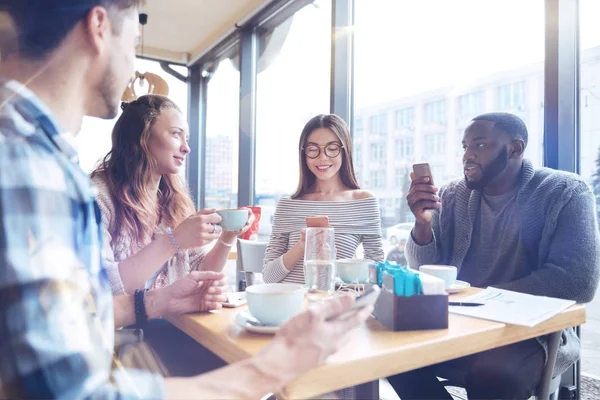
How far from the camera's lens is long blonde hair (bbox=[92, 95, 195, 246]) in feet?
5.08

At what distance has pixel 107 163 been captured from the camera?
5.45 ft

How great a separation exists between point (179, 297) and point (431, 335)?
615mm

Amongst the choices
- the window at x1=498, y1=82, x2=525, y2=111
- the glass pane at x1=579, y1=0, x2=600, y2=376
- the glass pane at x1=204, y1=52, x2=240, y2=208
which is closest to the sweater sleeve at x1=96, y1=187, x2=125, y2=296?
the window at x1=498, y1=82, x2=525, y2=111

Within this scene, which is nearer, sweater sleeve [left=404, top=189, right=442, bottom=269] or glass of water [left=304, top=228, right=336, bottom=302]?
glass of water [left=304, top=228, right=336, bottom=302]

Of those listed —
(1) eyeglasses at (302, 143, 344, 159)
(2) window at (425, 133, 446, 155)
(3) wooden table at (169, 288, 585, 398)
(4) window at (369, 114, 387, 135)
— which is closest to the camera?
(3) wooden table at (169, 288, 585, 398)

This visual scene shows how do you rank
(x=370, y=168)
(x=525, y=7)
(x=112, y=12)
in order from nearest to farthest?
1. (x=112, y=12)
2. (x=525, y=7)
3. (x=370, y=168)

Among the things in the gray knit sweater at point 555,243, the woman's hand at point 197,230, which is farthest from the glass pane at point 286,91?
the woman's hand at point 197,230

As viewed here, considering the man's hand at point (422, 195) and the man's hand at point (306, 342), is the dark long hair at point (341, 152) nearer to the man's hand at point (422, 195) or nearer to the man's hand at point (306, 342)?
the man's hand at point (422, 195)

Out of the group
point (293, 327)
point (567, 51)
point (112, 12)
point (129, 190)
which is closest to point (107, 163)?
point (129, 190)

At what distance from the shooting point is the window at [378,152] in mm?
2934

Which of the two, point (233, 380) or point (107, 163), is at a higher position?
point (107, 163)

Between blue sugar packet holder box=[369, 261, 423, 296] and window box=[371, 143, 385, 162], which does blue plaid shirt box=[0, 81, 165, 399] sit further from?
window box=[371, 143, 385, 162]

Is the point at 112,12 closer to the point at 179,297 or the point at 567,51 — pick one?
the point at 179,297

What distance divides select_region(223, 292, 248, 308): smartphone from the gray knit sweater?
0.84 m
